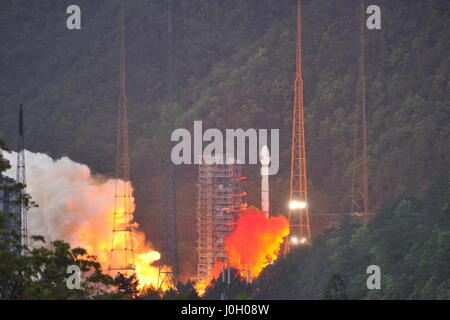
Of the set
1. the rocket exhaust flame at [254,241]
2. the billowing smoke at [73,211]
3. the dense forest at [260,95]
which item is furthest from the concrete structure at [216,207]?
the dense forest at [260,95]

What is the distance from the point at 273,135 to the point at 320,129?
5.75 m

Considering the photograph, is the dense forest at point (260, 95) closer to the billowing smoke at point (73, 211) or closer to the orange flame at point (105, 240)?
the orange flame at point (105, 240)

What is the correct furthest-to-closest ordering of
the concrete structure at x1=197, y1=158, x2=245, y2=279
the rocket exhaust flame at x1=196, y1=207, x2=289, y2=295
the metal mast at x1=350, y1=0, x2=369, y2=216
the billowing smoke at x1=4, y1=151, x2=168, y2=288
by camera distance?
the billowing smoke at x1=4, y1=151, x2=168, y2=288
the concrete structure at x1=197, y1=158, x2=245, y2=279
the rocket exhaust flame at x1=196, y1=207, x2=289, y2=295
the metal mast at x1=350, y1=0, x2=369, y2=216

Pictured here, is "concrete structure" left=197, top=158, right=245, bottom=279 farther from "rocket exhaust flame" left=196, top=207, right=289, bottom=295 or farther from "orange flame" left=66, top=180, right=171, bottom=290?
"orange flame" left=66, top=180, right=171, bottom=290

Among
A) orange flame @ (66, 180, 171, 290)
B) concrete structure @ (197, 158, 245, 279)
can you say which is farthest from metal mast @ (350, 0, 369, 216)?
orange flame @ (66, 180, 171, 290)

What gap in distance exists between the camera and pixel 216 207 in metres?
111

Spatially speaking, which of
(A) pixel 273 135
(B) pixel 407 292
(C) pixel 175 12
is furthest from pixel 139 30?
(B) pixel 407 292

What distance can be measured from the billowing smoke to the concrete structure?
6125mm

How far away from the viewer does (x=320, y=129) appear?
489ft

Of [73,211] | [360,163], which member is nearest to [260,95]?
[360,163]

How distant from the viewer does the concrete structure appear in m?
110

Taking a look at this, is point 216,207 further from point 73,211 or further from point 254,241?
point 73,211
